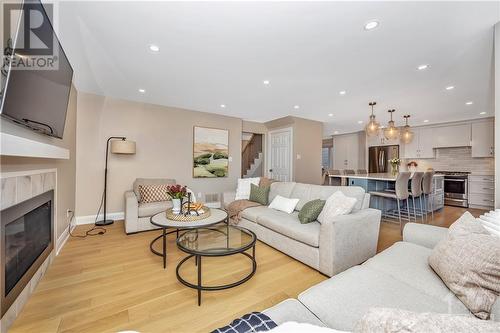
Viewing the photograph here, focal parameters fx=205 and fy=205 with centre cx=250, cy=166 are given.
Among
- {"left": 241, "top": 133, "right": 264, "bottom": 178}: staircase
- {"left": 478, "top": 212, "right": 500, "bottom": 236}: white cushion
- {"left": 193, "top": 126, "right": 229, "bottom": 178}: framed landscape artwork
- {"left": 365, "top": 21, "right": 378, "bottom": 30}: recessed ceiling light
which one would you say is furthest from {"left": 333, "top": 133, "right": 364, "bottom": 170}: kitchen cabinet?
{"left": 478, "top": 212, "right": 500, "bottom": 236}: white cushion

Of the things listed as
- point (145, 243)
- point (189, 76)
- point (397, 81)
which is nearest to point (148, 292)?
point (145, 243)

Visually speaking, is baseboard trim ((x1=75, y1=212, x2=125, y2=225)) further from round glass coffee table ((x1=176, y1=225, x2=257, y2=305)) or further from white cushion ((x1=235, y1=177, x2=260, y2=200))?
round glass coffee table ((x1=176, y1=225, x2=257, y2=305))

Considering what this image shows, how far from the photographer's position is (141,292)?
1814 mm

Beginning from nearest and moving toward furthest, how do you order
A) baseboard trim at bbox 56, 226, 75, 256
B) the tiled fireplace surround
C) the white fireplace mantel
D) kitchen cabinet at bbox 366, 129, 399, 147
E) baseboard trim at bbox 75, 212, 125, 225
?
the white fireplace mantel → the tiled fireplace surround → baseboard trim at bbox 56, 226, 75, 256 → baseboard trim at bbox 75, 212, 125, 225 → kitchen cabinet at bbox 366, 129, 399, 147

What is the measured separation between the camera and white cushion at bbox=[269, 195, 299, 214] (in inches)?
118

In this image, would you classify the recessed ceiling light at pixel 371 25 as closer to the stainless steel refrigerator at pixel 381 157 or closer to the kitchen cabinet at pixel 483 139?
the kitchen cabinet at pixel 483 139

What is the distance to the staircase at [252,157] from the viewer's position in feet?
24.1

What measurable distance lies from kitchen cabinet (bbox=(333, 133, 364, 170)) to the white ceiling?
3.71m

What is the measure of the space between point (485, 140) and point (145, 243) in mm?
7974

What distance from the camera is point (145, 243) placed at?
9.52ft

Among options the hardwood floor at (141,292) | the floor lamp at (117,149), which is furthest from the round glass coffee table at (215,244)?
the floor lamp at (117,149)

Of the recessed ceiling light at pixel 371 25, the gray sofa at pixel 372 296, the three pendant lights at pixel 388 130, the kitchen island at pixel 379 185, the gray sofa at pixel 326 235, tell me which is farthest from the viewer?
the kitchen island at pixel 379 185

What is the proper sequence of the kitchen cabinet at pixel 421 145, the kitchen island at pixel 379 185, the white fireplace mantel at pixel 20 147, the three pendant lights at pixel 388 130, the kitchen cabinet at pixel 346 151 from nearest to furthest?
the white fireplace mantel at pixel 20 147 < the three pendant lights at pixel 388 130 < the kitchen island at pixel 379 185 < the kitchen cabinet at pixel 421 145 < the kitchen cabinet at pixel 346 151

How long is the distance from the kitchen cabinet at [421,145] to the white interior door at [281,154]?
4048 millimetres
